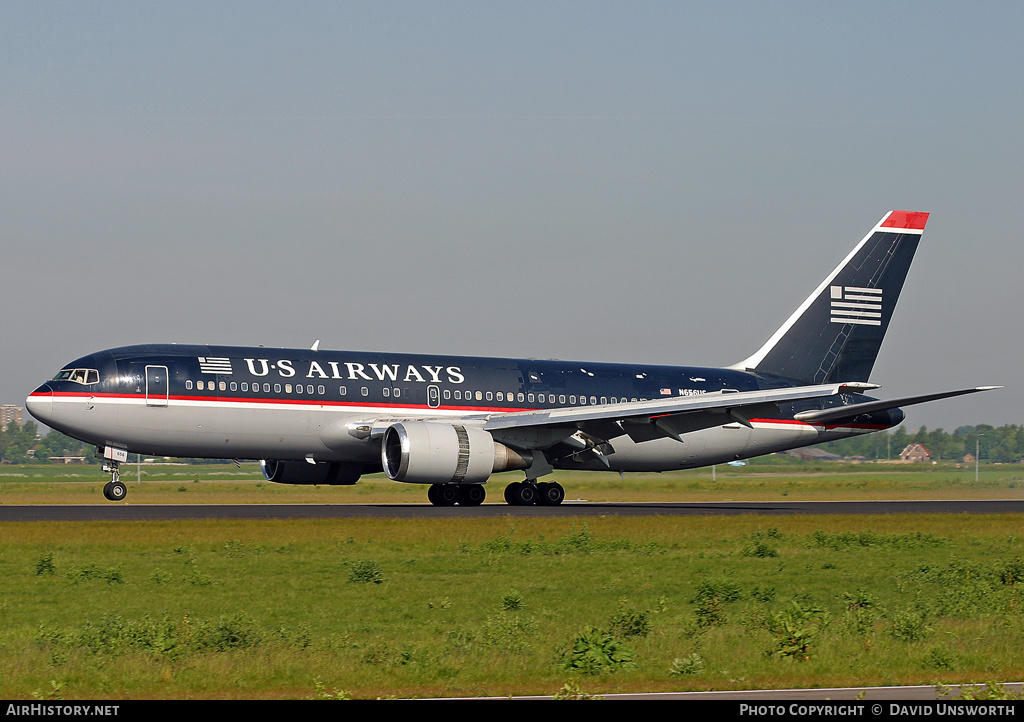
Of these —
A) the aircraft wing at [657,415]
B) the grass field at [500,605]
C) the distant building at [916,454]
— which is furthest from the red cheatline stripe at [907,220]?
the distant building at [916,454]

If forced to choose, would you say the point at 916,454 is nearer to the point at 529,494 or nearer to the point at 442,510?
the point at 529,494

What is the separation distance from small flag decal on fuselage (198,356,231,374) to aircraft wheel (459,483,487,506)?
27.1 ft

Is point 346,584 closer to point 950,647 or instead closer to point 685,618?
point 685,618

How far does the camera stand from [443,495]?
36.7m

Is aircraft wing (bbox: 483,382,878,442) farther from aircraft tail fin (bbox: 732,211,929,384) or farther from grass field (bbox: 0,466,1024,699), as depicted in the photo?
aircraft tail fin (bbox: 732,211,929,384)

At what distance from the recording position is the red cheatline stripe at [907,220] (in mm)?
44781

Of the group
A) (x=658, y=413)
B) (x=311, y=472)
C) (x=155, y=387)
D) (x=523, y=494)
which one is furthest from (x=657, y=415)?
(x=155, y=387)

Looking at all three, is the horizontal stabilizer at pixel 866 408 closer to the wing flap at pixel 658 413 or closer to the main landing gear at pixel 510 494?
the wing flap at pixel 658 413

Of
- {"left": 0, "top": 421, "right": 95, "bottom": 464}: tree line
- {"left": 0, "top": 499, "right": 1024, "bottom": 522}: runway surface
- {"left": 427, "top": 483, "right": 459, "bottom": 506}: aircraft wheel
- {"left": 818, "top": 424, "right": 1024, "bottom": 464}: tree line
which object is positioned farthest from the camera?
{"left": 0, "top": 421, "right": 95, "bottom": 464}: tree line

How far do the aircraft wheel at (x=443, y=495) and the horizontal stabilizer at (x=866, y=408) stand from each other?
13162mm

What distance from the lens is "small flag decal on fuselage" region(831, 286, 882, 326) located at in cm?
4434

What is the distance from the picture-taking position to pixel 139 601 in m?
17.7

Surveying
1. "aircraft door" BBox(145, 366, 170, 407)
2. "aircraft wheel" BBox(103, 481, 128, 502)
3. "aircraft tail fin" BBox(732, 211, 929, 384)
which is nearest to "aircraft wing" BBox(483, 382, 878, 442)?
"aircraft tail fin" BBox(732, 211, 929, 384)
